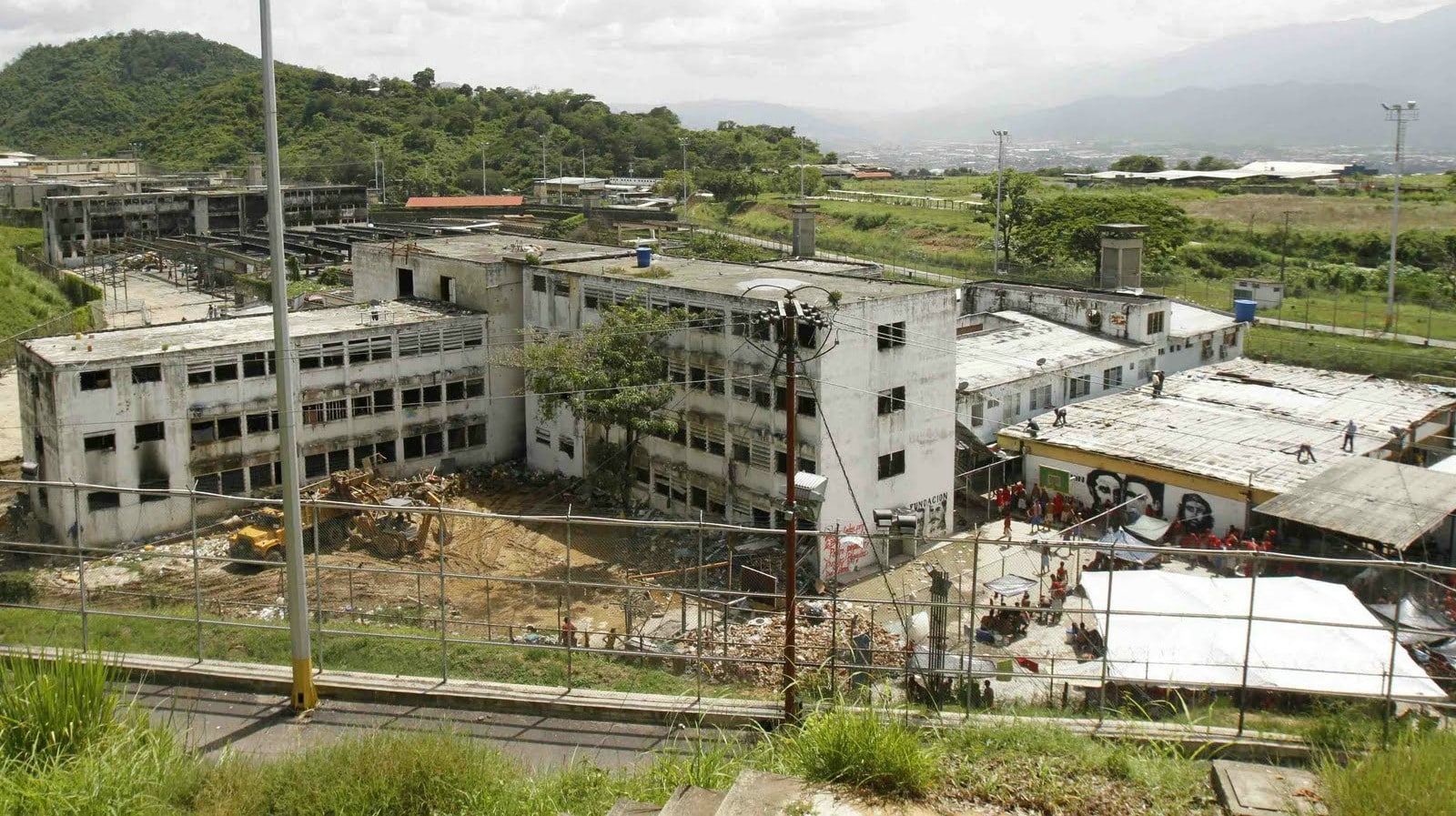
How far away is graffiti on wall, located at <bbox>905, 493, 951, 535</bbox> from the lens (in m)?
26.9

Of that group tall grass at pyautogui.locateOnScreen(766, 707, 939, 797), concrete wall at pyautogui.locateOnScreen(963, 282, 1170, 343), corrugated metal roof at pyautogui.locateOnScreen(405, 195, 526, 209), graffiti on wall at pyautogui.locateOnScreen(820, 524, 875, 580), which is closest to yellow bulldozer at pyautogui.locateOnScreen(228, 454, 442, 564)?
graffiti on wall at pyautogui.locateOnScreen(820, 524, 875, 580)

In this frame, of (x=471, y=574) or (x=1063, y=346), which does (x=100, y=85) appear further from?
(x=471, y=574)

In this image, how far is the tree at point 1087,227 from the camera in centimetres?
5906

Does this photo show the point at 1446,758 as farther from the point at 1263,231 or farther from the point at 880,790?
the point at 1263,231

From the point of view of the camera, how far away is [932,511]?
89.8 ft

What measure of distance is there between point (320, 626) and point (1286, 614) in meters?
13.0

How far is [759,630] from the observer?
728 inches

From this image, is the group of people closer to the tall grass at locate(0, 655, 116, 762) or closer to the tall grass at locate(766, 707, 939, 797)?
the tall grass at locate(766, 707, 939, 797)

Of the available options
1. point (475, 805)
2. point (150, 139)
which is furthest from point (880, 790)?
point (150, 139)

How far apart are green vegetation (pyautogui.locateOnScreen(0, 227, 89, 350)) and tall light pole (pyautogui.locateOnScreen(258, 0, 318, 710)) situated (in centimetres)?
3578

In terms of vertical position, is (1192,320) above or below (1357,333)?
above

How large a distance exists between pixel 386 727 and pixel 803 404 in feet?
50.5

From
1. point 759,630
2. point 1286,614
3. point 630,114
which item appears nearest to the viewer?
point 1286,614

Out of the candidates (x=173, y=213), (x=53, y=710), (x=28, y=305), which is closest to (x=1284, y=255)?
(x=28, y=305)
